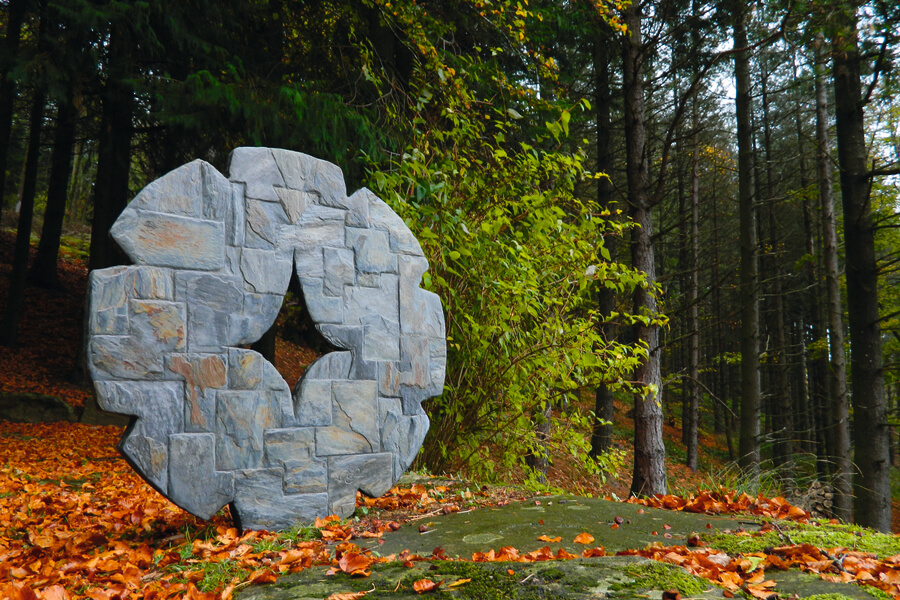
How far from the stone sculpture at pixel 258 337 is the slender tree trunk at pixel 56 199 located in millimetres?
6921

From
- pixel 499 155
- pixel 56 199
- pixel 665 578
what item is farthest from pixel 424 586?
pixel 56 199

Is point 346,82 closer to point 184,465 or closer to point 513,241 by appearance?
point 513,241

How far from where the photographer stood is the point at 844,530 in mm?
2959

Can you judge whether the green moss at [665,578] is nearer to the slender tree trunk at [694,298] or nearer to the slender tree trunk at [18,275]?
the slender tree trunk at [694,298]

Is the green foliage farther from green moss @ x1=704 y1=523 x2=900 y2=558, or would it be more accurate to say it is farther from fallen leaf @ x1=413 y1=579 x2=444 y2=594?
fallen leaf @ x1=413 y1=579 x2=444 y2=594

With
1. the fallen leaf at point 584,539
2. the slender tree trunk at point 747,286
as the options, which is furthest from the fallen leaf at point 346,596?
the slender tree trunk at point 747,286

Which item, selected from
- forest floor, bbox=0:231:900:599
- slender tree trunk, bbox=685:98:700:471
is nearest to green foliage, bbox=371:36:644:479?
forest floor, bbox=0:231:900:599

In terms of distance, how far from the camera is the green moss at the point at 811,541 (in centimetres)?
251

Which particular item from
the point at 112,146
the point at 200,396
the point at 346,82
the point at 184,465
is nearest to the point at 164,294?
the point at 200,396

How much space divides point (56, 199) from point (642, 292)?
1072 centimetres

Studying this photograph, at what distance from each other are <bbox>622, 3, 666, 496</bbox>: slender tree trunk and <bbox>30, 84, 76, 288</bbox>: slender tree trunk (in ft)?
24.8

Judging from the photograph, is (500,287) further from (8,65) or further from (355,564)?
(8,65)

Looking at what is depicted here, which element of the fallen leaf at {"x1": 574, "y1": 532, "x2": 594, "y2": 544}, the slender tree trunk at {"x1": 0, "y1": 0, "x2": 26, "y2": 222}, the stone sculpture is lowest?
the fallen leaf at {"x1": 574, "y1": 532, "x2": 594, "y2": 544}

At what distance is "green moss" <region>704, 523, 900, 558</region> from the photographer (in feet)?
8.23
